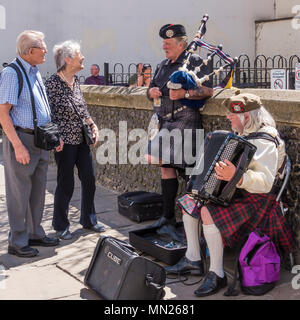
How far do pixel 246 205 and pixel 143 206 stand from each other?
190 centimetres

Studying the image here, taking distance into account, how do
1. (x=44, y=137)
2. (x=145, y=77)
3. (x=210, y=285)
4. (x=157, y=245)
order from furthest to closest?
(x=145, y=77), (x=44, y=137), (x=157, y=245), (x=210, y=285)

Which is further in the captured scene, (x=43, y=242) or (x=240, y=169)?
(x=43, y=242)

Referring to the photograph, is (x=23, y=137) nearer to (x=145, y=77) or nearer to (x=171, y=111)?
(x=171, y=111)

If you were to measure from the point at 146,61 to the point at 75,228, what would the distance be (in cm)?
1191

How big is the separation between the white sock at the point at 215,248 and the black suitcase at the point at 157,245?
0.52 m

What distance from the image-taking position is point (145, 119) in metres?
6.63

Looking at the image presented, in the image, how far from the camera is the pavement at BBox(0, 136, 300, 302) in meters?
4.11

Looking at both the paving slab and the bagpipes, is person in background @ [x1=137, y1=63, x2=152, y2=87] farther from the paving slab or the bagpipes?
the paving slab

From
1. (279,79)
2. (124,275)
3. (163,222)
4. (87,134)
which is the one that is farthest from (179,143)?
(279,79)

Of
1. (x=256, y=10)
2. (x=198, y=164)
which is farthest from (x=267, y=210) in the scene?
Result: (x=256, y=10)

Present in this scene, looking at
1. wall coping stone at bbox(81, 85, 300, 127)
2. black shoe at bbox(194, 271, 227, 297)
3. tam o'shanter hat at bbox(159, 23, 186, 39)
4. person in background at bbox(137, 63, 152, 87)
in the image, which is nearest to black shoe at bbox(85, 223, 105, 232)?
wall coping stone at bbox(81, 85, 300, 127)
